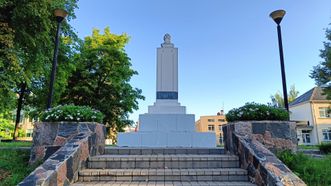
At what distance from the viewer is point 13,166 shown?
4.65 meters

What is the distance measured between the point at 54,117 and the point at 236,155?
3.95 m

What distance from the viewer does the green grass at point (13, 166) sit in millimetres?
4031

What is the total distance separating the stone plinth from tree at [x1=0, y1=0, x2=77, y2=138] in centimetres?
577

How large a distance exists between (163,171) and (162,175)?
3.1 inches

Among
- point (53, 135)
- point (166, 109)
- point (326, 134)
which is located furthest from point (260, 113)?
point (326, 134)

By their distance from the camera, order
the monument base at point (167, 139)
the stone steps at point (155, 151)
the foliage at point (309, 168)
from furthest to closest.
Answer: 1. the monument base at point (167, 139)
2. the stone steps at point (155, 151)
3. the foliage at point (309, 168)

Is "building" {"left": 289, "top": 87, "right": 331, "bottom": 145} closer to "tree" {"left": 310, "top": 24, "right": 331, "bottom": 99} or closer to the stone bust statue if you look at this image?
"tree" {"left": 310, "top": 24, "right": 331, "bottom": 99}

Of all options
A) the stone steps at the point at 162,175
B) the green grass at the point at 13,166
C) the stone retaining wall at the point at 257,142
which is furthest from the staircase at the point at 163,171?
the green grass at the point at 13,166

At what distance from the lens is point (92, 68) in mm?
19016

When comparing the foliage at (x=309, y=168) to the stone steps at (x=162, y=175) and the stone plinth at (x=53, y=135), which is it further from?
the stone plinth at (x=53, y=135)

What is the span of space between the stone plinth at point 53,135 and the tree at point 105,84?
1322 centimetres

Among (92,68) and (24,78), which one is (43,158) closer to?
(24,78)

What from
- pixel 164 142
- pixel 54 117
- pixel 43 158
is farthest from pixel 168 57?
pixel 43 158

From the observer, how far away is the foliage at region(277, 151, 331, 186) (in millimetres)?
3908
